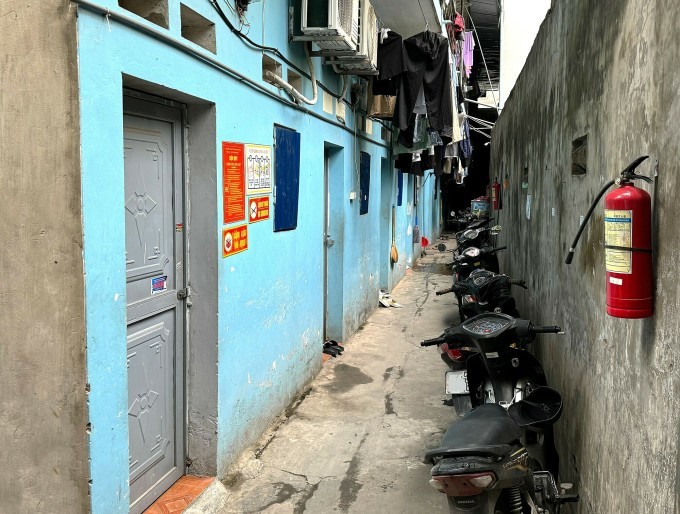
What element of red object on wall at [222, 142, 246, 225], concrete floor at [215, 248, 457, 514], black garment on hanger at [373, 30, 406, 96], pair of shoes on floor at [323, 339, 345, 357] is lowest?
concrete floor at [215, 248, 457, 514]

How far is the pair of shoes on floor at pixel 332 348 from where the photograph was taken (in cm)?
694

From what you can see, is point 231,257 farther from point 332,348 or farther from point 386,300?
point 386,300

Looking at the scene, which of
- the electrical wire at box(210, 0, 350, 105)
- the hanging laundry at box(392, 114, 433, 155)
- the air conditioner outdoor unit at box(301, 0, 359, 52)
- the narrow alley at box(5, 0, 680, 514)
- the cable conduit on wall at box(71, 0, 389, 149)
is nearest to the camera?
the narrow alley at box(5, 0, 680, 514)

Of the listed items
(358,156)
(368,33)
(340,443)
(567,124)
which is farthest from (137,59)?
(358,156)

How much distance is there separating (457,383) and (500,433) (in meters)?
1.36

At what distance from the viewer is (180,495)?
3590mm

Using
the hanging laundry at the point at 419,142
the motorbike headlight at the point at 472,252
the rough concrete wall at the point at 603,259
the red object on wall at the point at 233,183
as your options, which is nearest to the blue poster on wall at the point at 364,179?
the hanging laundry at the point at 419,142

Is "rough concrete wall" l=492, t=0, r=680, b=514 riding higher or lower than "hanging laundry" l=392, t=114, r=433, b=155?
lower

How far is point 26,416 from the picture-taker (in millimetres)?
2488

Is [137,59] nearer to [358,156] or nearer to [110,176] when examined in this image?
[110,176]

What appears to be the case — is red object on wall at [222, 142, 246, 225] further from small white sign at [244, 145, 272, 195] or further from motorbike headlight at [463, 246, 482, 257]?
motorbike headlight at [463, 246, 482, 257]

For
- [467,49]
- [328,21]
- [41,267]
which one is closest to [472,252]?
[328,21]

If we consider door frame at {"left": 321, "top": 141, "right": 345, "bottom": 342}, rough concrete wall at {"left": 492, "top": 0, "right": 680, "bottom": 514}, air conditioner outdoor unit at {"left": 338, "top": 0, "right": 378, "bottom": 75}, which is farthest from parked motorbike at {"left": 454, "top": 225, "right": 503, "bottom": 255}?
rough concrete wall at {"left": 492, "top": 0, "right": 680, "bottom": 514}

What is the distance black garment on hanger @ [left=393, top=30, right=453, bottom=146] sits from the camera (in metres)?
7.06
